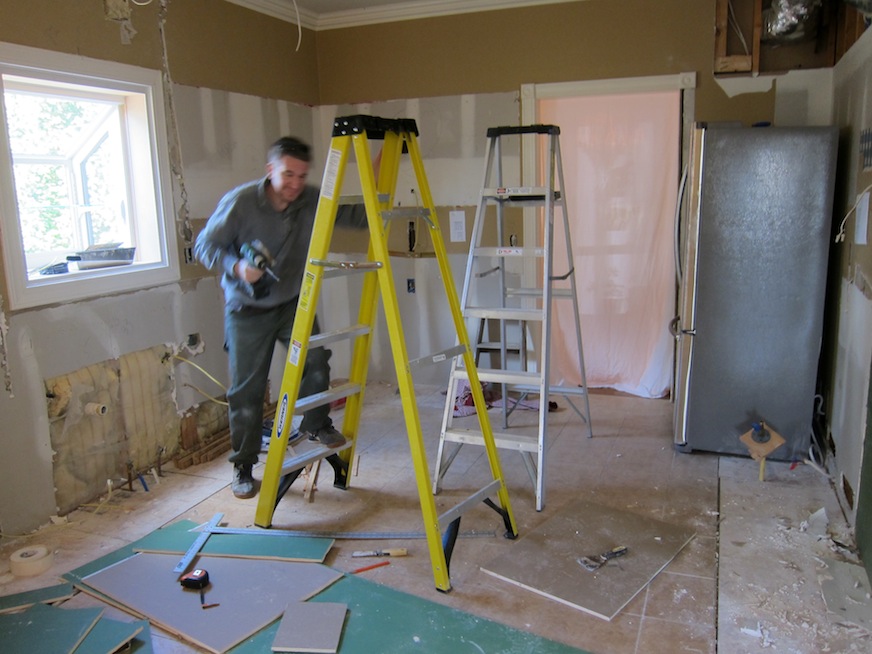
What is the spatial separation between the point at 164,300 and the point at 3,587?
1574mm

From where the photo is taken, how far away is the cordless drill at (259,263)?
2898 millimetres

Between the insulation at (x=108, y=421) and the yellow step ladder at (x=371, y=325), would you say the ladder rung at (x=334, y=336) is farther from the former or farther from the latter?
the insulation at (x=108, y=421)

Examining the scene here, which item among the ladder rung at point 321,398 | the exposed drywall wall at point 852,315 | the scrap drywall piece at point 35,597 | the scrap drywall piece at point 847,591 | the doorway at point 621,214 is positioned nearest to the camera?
the scrap drywall piece at point 847,591

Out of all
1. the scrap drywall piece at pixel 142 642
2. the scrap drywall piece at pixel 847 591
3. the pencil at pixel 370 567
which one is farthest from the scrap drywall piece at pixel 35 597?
the scrap drywall piece at pixel 847 591

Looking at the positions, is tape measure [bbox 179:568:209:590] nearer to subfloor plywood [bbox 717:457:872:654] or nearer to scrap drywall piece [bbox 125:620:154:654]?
scrap drywall piece [bbox 125:620:154:654]

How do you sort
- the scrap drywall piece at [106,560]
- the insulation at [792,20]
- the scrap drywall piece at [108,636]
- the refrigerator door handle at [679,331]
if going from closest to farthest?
the scrap drywall piece at [108,636] → the scrap drywall piece at [106,560] → the refrigerator door handle at [679,331] → the insulation at [792,20]

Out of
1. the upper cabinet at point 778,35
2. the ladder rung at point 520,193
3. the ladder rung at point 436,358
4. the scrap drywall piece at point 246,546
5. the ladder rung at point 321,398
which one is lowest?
the scrap drywall piece at point 246,546

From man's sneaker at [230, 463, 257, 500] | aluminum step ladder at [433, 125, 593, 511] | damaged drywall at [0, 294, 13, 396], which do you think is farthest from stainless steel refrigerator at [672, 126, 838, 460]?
damaged drywall at [0, 294, 13, 396]

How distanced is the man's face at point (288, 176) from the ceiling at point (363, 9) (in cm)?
179

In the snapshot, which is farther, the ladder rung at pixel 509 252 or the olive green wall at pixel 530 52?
the olive green wall at pixel 530 52

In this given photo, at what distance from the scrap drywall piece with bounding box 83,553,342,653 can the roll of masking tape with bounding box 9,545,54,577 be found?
0.77ft

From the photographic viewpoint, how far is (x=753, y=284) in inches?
136

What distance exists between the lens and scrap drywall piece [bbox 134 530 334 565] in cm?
271

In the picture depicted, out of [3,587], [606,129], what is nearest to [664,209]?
[606,129]
